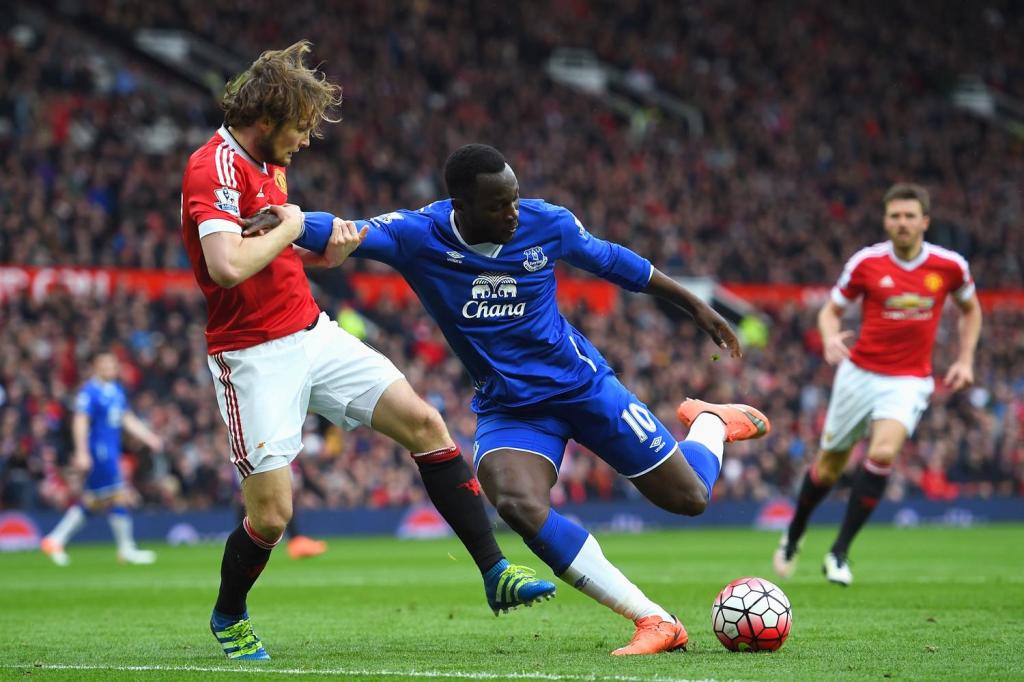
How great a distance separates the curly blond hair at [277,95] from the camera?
260 inches

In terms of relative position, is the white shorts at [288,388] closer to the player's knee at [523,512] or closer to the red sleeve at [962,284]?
the player's knee at [523,512]

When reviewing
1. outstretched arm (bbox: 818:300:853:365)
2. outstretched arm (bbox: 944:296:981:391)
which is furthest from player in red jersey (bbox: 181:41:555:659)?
outstretched arm (bbox: 944:296:981:391)

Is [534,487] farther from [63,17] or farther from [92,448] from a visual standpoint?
[63,17]

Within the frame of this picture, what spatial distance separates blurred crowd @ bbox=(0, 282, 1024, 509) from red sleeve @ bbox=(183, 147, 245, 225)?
45.0 ft

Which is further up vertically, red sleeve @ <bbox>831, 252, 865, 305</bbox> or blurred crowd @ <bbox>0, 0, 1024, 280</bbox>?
blurred crowd @ <bbox>0, 0, 1024, 280</bbox>

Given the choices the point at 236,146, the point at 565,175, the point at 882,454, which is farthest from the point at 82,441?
the point at 565,175

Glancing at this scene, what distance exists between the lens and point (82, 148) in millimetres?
25266

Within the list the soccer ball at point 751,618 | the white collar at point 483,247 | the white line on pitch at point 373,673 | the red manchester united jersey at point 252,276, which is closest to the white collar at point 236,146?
the red manchester united jersey at point 252,276

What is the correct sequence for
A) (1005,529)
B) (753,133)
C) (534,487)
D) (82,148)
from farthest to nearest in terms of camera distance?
(753,133)
(82,148)
(1005,529)
(534,487)

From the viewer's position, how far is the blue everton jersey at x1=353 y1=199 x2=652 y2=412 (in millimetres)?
6812

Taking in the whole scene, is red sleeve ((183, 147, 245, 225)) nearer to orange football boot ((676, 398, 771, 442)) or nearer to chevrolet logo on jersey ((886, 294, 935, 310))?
orange football boot ((676, 398, 771, 442))

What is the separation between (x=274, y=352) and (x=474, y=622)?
2.81m

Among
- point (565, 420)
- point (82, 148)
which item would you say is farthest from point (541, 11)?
point (565, 420)

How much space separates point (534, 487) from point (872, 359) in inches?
215
